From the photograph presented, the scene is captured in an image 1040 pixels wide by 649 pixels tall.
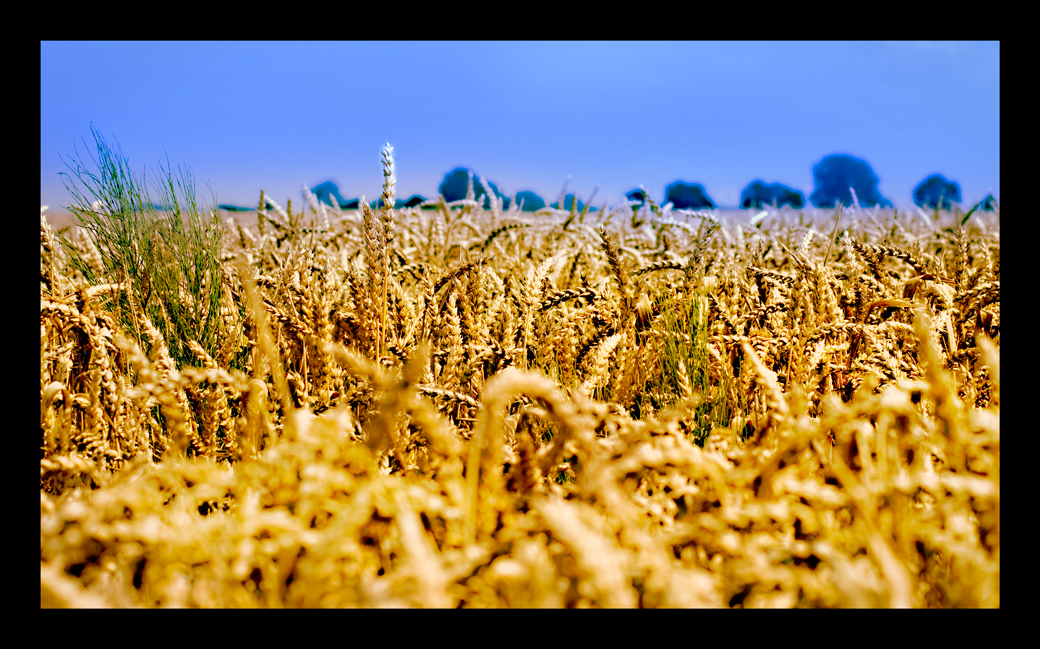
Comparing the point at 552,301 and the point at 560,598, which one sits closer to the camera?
the point at 560,598

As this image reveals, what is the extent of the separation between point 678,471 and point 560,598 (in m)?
0.29

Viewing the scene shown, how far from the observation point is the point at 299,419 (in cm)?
79

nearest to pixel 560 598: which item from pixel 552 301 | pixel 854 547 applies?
pixel 854 547

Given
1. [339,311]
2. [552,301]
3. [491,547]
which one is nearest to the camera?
[491,547]

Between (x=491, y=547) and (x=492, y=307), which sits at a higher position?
(x=492, y=307)

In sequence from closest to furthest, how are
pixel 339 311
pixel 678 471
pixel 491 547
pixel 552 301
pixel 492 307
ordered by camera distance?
pixel 491 547 < pixel 678 471 < pixel 552 301 < pixel 339 311 < pixel 492 307

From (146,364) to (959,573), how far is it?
1198 millimetres

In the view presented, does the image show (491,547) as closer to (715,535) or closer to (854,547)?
(715,535)
